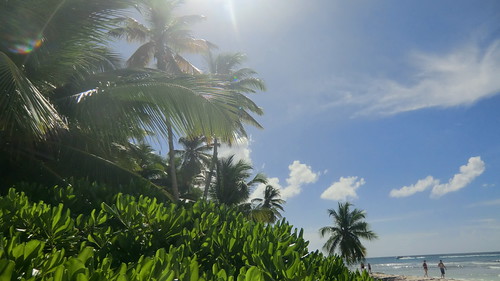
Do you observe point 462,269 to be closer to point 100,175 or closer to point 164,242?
point 100,175

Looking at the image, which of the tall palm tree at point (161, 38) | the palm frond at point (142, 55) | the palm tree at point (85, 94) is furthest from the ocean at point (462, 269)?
the palm tree at point (85, 94)

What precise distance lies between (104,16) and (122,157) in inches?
153

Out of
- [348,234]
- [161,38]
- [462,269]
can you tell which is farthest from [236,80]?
[462,269]

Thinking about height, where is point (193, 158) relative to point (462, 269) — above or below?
above

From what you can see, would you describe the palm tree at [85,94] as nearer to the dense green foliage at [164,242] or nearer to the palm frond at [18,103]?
the palm frond at [18,103]

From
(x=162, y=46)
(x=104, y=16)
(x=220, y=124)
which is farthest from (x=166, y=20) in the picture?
(x=220, y=124)

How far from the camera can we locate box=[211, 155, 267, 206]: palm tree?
66.2ft

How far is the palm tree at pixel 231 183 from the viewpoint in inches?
795

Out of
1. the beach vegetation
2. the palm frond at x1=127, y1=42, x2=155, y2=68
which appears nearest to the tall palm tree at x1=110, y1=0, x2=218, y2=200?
the palm frond at x1=127, y1=42, x2=155, y2=68

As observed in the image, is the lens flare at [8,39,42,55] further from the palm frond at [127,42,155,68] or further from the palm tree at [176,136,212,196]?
the palm tree at [176,136,212,196]

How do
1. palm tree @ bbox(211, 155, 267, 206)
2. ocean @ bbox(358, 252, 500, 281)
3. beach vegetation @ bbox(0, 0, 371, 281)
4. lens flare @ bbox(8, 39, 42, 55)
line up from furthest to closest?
ocean @ bbox(358, 252, 500, 281) < palm tree @ bbox(211, 155, 267, 206) < lens flare @ bbox(8, 39, 42, 55) < beach vegetation @ bbox(0, 0, 371, 281)

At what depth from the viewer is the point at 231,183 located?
66.7 ft

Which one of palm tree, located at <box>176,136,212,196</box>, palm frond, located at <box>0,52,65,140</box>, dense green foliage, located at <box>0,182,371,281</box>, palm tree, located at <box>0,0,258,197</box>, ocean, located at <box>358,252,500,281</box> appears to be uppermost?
palm tree, located at <box>176,136,212,196</box>

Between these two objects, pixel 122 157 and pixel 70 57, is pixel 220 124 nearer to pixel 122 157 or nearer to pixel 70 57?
pixel 70 57
